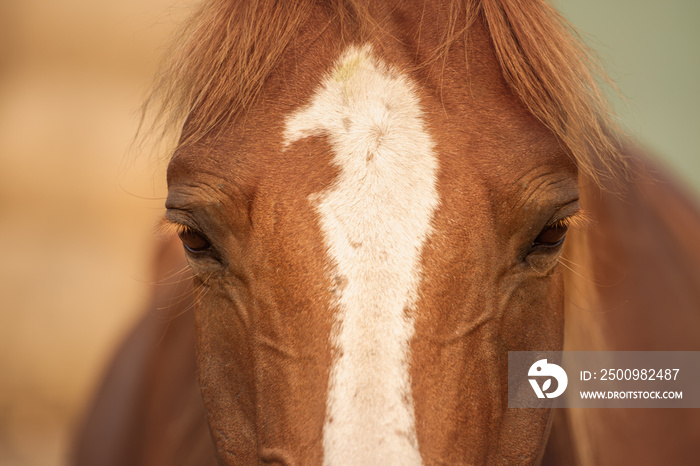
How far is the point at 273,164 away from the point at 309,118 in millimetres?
108

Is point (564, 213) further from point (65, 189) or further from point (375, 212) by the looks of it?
point (65, 189)

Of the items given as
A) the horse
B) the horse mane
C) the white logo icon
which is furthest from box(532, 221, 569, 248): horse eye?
the white logo icon

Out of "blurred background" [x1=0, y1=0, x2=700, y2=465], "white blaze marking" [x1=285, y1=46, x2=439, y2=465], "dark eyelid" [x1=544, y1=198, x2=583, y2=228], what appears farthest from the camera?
"blurred background" [x1=0, y1=0, x2=700, y2=465]

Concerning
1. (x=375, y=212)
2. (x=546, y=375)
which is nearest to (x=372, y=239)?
(x=375, y=212)

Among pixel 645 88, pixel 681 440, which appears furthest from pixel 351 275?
pixel 645 88

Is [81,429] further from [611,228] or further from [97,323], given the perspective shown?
[97,323]

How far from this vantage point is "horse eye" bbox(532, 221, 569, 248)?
3.71ft

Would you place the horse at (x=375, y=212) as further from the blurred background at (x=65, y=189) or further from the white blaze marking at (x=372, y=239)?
the blurred background at (x=65, y=189)

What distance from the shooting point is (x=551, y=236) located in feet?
3.75

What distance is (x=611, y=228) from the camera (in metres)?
1.62

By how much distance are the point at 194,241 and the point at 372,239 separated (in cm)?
43

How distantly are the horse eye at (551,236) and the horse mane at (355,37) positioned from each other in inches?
5.9

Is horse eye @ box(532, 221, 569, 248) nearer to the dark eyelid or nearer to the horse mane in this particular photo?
the dark eyelid

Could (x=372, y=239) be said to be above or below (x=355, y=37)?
below
